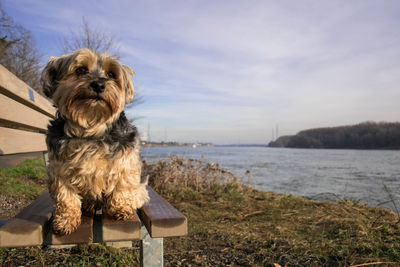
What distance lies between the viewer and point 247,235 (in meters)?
4.41

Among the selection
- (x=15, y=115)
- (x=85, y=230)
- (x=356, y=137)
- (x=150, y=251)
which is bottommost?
(x=150, y=251)

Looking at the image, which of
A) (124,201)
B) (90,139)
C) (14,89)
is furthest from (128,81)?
(14,89)

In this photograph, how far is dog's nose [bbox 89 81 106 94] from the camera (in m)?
2.11

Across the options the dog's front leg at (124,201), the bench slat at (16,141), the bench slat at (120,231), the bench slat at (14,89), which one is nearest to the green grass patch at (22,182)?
the bench slat at (16,141)

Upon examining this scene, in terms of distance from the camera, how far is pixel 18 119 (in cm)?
326

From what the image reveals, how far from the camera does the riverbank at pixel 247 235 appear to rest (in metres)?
3.45

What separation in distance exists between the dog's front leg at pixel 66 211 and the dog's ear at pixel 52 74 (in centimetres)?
75

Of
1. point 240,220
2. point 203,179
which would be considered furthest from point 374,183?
point 240,220

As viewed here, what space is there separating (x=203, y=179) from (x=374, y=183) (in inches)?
310

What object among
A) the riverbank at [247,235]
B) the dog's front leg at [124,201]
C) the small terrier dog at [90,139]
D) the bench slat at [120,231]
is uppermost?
the small terrier dog at [90,139]

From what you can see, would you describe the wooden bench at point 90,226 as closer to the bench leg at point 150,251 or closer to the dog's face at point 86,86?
the bench leg at point 150,251

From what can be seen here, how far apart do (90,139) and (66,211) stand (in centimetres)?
52

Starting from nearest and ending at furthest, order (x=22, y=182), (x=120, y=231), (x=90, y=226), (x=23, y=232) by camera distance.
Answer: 1. (x=23, y=232)
2. (x=120, y=231)
3. (x=90, y=226)
4. (x=22, y=182)

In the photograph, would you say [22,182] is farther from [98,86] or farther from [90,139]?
[98,86]
